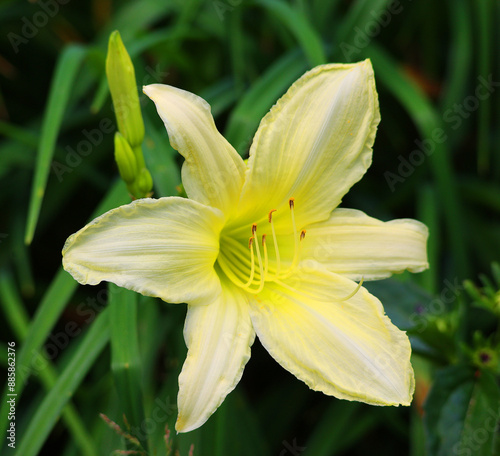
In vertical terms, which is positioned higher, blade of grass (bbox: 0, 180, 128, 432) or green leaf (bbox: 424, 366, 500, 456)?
blade of grass (bbox: 0, 180, 128, 432)

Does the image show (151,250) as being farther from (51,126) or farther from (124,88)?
(51,126)

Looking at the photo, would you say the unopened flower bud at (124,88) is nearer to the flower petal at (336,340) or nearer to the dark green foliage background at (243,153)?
the dark green foliage background at (243,153)

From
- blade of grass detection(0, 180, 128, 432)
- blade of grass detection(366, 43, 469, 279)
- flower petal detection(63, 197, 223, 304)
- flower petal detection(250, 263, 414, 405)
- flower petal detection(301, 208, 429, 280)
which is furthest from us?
blade of grass detection(366, 43, 469, 279)

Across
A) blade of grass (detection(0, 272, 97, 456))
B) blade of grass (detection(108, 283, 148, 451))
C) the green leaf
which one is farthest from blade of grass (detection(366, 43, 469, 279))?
blade of grass (detection(0, 272, 97, 456))

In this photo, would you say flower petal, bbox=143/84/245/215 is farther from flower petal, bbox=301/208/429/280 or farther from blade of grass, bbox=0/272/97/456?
blade of grass, bbox=0/272/97/456

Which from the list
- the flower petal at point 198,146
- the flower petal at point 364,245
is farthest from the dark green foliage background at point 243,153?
the flower petal at point 198,146
